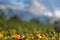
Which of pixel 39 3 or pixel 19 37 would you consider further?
pixel 39 3

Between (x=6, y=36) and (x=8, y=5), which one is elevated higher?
(x=8, y=5)

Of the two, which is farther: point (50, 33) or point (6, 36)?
point (50, 33)

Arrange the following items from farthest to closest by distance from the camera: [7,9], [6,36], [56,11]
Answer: [56,11] < [7,9] < [6,36]

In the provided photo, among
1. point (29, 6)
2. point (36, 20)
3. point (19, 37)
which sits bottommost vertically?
point (19, 37)

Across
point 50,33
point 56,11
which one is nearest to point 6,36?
point 50,33

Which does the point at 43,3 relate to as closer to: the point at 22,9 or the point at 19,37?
the point at 22,9

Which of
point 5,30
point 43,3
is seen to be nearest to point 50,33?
point 43,3

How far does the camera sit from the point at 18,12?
130 inches

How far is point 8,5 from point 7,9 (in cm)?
7

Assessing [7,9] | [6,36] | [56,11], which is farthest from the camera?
[56,11]

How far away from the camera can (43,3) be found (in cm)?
348

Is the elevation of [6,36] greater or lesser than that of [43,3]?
lesser

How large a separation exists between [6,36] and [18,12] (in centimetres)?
52

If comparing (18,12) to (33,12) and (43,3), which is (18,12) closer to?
(33,12)
